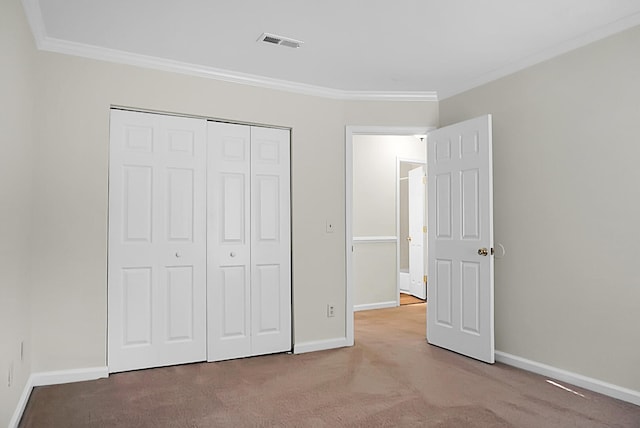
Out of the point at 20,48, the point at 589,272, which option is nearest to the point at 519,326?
the point at 589,272

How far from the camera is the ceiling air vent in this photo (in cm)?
320

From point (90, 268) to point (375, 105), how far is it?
292 cm

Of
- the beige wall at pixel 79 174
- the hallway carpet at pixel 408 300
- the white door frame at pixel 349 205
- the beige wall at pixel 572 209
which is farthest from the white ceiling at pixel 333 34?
the hallway carpet at pixel 408 300

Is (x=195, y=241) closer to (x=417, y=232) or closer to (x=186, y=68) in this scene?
(x=186, y=68)

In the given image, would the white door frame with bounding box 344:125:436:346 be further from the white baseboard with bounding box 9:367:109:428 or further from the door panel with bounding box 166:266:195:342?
the white baseboard with bounding box 9:367:109:428

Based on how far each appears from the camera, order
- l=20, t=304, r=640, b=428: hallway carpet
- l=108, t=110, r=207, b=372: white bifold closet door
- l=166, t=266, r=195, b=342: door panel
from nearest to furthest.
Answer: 1. l=20, t=304, r=640, b=428: hallway carpet
2. l=108, t=110, r=207, b=372: white bifold closet door
3. l=166, t=266, r=195, b=342: door panel

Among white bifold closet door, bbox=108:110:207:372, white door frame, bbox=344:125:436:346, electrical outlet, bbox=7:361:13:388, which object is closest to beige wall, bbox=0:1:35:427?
electrical outlet, bbox=7:361:13:388

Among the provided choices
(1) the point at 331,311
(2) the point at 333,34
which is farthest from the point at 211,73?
(1) the point at 331,311

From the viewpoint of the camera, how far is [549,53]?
3430 millimetres

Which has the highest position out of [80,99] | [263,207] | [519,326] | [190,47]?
[190,47]

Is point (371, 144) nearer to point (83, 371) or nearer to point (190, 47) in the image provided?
point (190, 47)

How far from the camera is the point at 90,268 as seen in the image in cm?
334

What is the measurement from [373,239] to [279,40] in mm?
3627

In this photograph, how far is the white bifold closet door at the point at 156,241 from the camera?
3477mm
